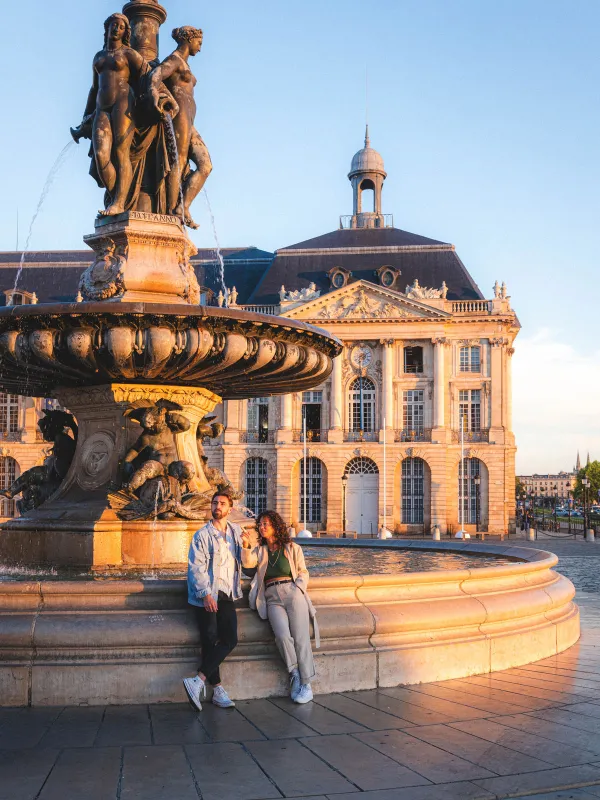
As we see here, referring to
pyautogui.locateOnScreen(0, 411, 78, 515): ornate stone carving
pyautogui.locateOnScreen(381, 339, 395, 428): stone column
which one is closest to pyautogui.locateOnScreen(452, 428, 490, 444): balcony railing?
pyautogui.locateOnScreen(381, 339, 395, 428): stone column

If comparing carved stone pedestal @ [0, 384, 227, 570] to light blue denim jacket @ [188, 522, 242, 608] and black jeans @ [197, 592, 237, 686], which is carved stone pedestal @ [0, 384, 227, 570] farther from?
black jeans @ [197, 592, 237, 686]

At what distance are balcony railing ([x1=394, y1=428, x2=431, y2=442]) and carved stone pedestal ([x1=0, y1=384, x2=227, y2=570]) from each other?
45.8 metres

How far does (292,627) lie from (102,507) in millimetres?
2946

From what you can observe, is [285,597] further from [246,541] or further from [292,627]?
[246,541]

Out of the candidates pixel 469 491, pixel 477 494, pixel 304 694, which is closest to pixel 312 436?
pixel 469 491

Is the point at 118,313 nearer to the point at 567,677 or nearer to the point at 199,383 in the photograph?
the point at 199,383

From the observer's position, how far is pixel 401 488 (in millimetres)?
55219

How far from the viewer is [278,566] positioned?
6254 millimetres

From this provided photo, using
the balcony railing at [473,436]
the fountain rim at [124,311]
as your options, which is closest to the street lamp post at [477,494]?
the balcony railing at [473,436]

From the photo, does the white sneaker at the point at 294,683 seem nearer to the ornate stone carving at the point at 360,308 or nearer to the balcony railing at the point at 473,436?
the ornate stone carving at the point at 360,308

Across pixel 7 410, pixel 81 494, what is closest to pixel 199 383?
pixel 81 494

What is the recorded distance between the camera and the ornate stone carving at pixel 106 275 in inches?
366

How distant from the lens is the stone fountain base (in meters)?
8.27

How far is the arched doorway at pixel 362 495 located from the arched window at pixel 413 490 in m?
1.65
